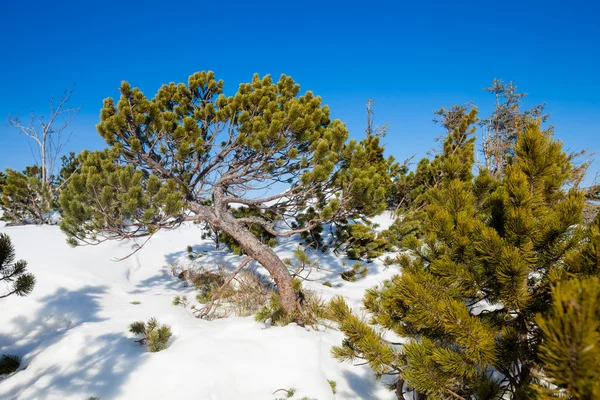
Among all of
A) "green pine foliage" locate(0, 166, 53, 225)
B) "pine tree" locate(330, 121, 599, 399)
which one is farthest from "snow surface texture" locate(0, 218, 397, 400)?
"green pine foliage" locate(0, 166, 53, 225)

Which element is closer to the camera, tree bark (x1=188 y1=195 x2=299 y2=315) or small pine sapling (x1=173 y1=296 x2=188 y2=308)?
tree bark (x1=188 y1=195 x2=299 y2=315)

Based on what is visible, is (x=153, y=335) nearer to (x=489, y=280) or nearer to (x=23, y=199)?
(x=489, y=280)

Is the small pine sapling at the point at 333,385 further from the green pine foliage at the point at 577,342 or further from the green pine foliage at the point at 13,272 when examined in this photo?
the green pine foliage at the point at 13,272

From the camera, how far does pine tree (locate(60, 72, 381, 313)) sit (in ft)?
13.7

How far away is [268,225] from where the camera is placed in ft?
18.7

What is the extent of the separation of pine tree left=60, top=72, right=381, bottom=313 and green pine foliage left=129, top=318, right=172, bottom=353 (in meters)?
1.57

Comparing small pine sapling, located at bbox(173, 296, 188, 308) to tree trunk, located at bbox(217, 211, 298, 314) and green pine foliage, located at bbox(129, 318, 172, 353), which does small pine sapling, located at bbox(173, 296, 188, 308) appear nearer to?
green pine foliage, located at bbox(129, 318, 172, 353)

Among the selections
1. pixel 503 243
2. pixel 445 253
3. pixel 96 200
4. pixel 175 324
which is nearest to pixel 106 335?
pixel 175 324

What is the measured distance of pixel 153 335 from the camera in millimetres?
3613

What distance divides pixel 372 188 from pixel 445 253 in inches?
105

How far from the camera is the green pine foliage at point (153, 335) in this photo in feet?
11.8

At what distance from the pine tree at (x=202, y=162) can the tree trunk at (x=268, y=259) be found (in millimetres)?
19

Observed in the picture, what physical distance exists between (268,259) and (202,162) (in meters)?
2.50

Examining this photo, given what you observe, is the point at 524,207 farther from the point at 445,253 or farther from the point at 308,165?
the point at 308,165
